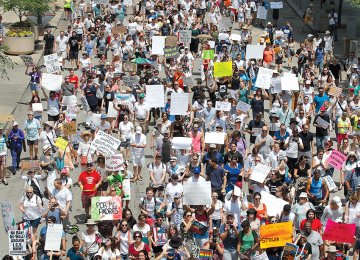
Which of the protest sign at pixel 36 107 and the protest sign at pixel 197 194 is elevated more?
the protest sign at pixel 197 194

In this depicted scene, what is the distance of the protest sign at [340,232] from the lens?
2094 cm

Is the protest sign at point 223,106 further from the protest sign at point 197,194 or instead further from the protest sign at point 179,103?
the protest sign at point 197,194

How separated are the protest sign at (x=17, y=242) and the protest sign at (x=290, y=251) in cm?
461

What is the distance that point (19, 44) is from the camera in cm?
4131

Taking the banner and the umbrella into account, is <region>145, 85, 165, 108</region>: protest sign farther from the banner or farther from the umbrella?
the umbrella

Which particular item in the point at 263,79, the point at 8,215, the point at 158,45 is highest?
the point at 8,215

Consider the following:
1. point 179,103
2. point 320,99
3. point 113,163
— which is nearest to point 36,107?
point 179,103

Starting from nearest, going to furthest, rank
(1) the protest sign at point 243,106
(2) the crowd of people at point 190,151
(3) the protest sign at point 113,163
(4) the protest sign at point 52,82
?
1. (2) the crowd of people at point 190,151
2. (3) the protest sign at point 113,163
3. (1) the protest sign at point 243,106
4. (4) the protest sign at point 52,82

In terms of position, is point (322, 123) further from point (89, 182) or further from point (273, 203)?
point (89, 182)

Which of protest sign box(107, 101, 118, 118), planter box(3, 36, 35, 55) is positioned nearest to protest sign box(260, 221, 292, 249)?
protest sign box(107, 101, 118, 118)

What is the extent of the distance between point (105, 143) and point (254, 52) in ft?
34.8

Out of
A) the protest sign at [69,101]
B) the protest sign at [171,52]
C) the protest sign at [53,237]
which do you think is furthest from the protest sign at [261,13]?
the protest sign at [53,237]

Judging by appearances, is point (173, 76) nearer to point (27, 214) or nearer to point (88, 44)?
point (88, 44)

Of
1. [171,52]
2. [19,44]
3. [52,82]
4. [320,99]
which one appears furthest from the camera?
[19,44]
